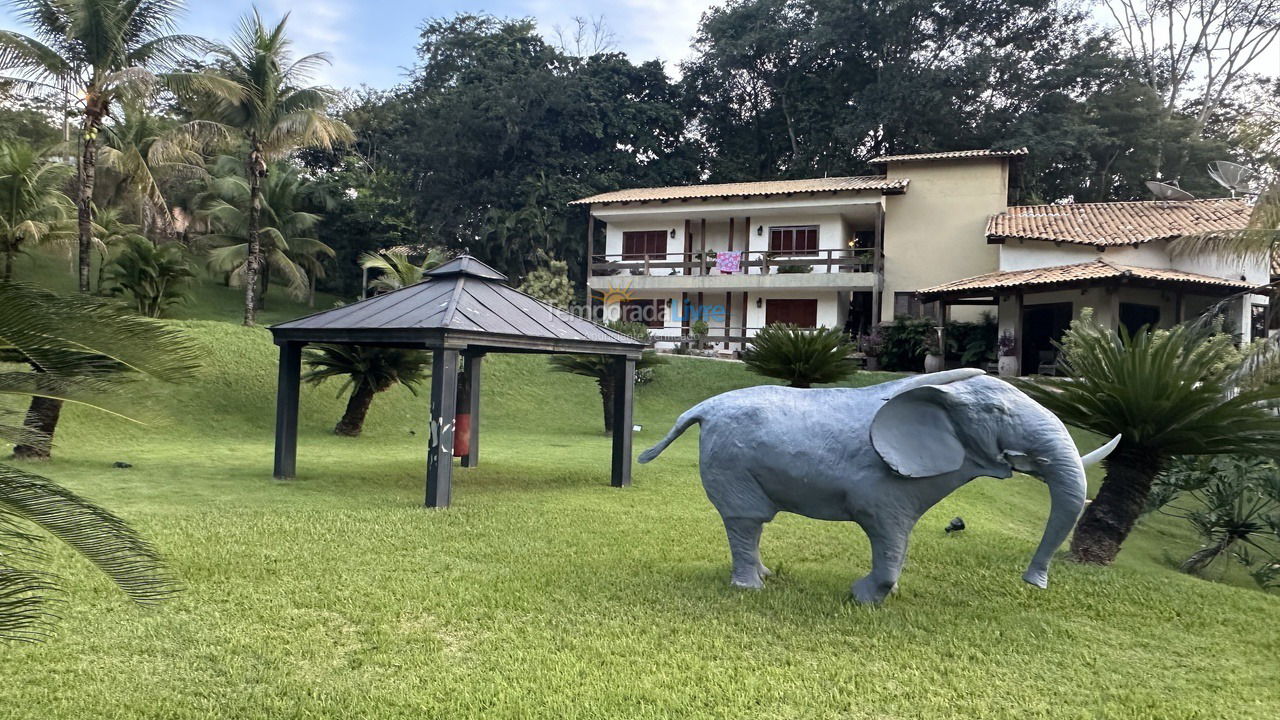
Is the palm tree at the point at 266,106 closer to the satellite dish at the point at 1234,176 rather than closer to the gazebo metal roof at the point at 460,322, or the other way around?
the gazebo metal roof at the point at 460,322

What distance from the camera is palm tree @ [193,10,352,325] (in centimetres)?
1897

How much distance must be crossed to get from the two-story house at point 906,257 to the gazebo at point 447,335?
12.6 m

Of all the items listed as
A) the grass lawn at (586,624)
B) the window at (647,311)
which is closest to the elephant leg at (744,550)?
the grass lawn at (586,624)

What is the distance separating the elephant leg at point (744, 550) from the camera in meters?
5.09

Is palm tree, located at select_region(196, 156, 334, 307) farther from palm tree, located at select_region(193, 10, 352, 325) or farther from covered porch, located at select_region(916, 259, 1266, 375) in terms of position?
covered porch, located at select_region(916, 259, 1266, 375)

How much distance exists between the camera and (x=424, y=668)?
3.74 m

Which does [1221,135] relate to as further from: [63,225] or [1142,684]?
[63,225]

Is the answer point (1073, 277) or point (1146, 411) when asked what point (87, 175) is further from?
point (1073, 277)

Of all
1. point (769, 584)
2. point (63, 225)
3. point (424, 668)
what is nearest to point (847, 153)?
point (63, 225)

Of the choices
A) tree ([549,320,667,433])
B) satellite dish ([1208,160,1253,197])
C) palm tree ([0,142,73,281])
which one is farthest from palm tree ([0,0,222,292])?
satellite dish ([1208,160,1253,197])

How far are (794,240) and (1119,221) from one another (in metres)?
9.18

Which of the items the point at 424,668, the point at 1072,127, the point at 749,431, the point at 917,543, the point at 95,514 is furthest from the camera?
the point at 1072,127

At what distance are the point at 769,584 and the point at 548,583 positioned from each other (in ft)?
4.96

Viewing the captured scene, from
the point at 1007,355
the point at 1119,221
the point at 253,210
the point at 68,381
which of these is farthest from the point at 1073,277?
the point at 253,210
